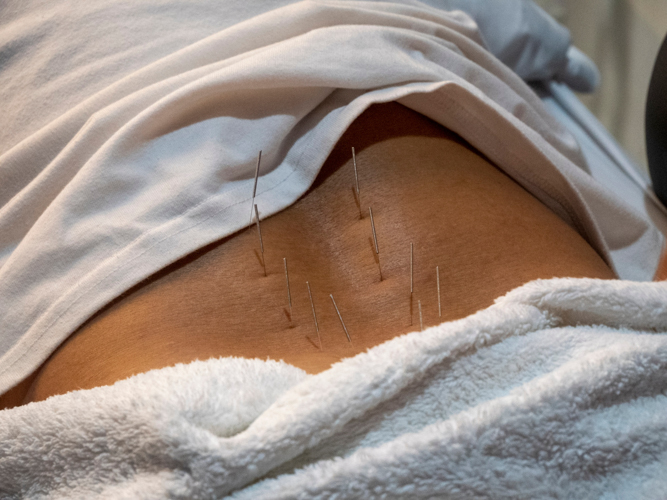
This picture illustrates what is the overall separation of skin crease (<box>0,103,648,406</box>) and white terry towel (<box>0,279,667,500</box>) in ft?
0.48

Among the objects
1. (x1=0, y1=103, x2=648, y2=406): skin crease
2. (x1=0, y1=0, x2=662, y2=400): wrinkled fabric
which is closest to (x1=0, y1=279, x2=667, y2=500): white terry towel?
(x1=0, y1=103, x2=648, y2=406): skin crease

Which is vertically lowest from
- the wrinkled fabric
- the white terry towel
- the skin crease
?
the white terry towel

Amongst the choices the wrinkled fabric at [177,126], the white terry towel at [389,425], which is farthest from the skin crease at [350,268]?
the white terry towel at [389,425]

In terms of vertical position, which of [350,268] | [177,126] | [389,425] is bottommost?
[389,425]

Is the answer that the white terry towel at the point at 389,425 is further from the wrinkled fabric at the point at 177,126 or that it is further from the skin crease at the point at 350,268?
the wrinkled fabric at the point at 177,126

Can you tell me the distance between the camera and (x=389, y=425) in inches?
18.8

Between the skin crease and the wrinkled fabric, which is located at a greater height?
the wrinkled fabric

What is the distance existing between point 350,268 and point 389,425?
363 mm

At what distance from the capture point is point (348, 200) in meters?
0.85

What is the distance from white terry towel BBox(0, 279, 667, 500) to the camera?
0.43m

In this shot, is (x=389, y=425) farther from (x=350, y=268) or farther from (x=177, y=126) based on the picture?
(x=177, y=126)

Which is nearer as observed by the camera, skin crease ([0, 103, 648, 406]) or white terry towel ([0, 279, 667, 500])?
white terry towel ([0, 279, 667, 500])

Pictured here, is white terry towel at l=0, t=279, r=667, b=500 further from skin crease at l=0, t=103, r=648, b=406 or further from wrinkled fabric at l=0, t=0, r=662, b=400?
wrinkled fabric at l=0, t=0, r=662, b=400

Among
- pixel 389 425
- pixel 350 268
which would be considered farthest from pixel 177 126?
pixel 389 425
